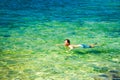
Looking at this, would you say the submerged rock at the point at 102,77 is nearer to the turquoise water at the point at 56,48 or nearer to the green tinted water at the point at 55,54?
the turquoise water at the point at 56,48

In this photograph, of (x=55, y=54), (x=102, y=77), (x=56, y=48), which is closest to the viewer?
(x=102, y=77)

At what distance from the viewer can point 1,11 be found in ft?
89.9

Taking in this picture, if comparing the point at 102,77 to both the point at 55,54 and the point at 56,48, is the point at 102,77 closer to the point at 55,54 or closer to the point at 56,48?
the point at 55,54

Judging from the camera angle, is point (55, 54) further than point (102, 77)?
Yes

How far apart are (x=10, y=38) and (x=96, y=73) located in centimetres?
792

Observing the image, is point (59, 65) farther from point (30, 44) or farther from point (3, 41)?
point (3, 41)

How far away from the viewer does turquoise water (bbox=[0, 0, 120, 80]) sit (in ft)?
36.7

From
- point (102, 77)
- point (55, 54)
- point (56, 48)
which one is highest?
point (56, 48)

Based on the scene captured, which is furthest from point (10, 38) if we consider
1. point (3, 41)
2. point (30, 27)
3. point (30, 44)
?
point (30, 27)

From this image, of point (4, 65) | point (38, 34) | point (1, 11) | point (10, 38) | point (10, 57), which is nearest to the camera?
point (4, 65)

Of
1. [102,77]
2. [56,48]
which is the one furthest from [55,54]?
[102,77]

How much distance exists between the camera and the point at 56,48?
14922 millimetres

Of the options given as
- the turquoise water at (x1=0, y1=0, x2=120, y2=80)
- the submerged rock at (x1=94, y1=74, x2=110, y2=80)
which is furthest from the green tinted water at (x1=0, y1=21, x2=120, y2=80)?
the submerged rock at (x1=94, y1=74, x2=110, y2=80)

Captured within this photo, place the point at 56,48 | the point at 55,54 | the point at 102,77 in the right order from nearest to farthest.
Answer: the point at 102,77 → the point at 55,54 → the point at 56,48
